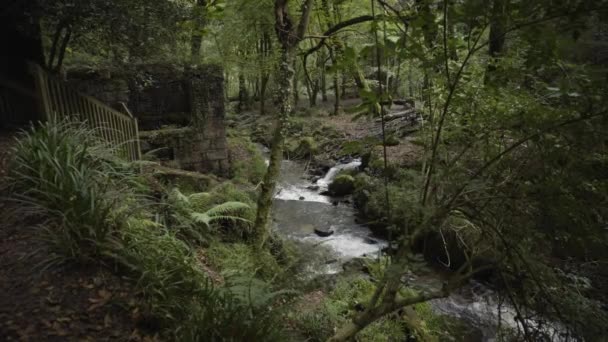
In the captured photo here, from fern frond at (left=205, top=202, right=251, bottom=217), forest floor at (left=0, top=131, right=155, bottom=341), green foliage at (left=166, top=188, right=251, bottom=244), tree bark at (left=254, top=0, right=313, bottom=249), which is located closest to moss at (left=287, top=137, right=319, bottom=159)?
green foliage at (left=166, top=188, right=251, bottom=244)

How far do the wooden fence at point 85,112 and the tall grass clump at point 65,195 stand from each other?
0.74 m

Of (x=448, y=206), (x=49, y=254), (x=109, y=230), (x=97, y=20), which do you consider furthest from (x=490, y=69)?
(x=97, y=20)

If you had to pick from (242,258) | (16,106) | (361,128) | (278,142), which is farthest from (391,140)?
(361,128)

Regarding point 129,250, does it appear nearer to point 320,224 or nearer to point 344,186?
point 320,224

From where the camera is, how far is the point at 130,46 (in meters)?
5.66

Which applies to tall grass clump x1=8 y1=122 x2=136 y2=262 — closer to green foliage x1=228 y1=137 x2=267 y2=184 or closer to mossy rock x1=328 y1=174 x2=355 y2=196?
green foliage x1=228 y1=137 x2=267 y2=184

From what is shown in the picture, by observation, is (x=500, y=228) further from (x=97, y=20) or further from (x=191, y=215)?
(x=97, y=20)

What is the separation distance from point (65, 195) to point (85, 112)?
9.39 feet

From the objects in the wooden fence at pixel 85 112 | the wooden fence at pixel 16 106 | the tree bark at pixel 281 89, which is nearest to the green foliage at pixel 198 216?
the tree bark at pixel 281 89

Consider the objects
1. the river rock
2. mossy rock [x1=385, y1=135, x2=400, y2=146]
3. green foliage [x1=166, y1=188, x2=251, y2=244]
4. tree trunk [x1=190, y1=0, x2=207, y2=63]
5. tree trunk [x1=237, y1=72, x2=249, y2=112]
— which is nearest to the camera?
mossy rock [x1=385, y1=135, x2=400, y2=146]

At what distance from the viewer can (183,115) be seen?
916 cm

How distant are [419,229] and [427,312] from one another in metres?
4.24

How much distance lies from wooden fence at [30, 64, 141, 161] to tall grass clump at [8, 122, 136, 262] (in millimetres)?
741

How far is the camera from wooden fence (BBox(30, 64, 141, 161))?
4.85 metres
